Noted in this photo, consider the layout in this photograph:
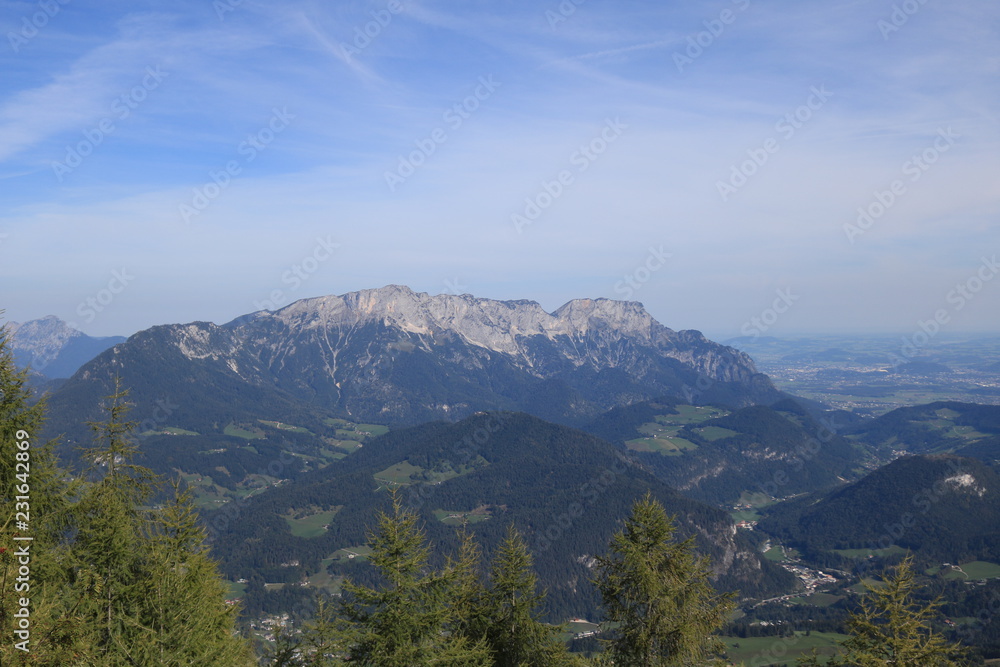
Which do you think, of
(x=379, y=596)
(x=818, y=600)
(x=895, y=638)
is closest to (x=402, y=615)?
(x=379, y=596)

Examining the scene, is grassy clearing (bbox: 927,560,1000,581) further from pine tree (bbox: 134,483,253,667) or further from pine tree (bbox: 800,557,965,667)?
pine tree (bbox: 134,483,253,667)

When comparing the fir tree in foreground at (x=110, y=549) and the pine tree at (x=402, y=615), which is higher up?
the fir tree in foreground at (x=110, y=549)

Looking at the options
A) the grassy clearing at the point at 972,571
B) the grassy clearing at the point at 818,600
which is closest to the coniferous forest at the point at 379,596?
the grassy clearing at the point at 818,600

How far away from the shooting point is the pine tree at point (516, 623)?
84.7 ft

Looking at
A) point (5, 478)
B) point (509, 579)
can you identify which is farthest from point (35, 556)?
point (509, 579)

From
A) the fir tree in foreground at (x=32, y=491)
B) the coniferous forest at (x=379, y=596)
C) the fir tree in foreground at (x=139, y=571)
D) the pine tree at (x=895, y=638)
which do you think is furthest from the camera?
the coniferous forest at (x=379, y=596)

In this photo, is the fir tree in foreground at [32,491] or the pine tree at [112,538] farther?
the pine tree at [112,538]

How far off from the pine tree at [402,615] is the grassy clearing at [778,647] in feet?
418

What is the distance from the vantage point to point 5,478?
22922 millimetres

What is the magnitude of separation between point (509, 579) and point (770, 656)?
137m

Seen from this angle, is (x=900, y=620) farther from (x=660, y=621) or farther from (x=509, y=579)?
Result: (x=509, y=579)

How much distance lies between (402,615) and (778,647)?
14838 cm

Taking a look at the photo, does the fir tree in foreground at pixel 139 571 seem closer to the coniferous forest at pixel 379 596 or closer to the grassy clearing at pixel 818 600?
the coniferous forest at pixel 379 596

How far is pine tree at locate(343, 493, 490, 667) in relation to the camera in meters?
21.9
